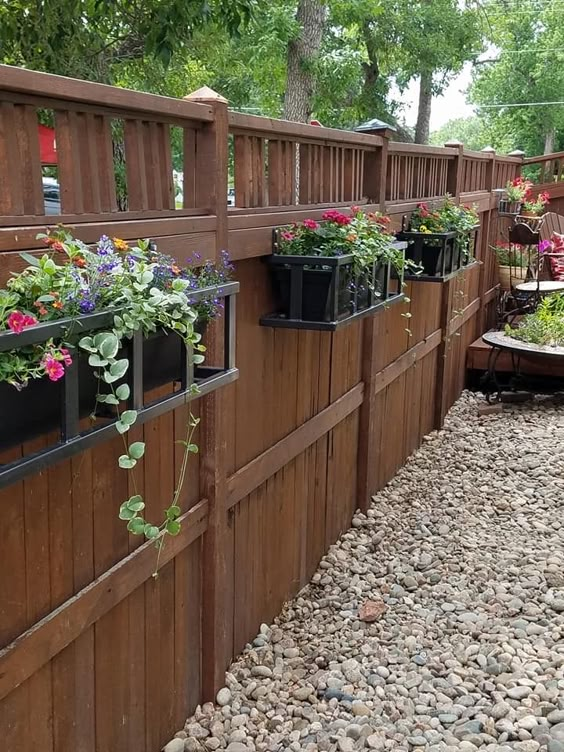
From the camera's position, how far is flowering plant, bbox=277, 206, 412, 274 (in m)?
3.25

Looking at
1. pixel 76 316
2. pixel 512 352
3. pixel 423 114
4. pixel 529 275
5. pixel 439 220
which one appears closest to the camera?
pixel 76 316

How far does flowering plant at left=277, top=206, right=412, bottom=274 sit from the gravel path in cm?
153

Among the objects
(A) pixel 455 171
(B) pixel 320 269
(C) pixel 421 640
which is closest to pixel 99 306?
(B) pixel 320 269

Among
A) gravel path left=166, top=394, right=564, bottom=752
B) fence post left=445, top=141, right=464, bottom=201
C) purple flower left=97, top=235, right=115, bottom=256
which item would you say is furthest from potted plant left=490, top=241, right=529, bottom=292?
purple flower left=97, top=235, right=115, bottom=256

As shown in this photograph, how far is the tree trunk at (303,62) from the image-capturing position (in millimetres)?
12250

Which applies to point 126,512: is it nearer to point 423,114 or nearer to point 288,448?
point 288,448

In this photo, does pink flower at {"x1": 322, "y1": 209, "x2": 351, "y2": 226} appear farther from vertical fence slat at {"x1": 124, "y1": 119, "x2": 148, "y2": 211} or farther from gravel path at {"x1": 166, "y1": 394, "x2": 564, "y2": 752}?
gravel path at {"x1": 166, "y1": 394, "x2": 564, "y2": 752}

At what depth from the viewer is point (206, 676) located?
296cm

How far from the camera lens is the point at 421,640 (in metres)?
3.59

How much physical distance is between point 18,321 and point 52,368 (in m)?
0.10

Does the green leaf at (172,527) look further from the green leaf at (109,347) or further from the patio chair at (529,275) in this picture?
the patio chair at (529,275)

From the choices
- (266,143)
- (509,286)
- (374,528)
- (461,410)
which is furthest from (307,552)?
(509,286)

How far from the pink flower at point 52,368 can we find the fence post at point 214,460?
1.20m

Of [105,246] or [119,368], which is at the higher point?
[105,246]
